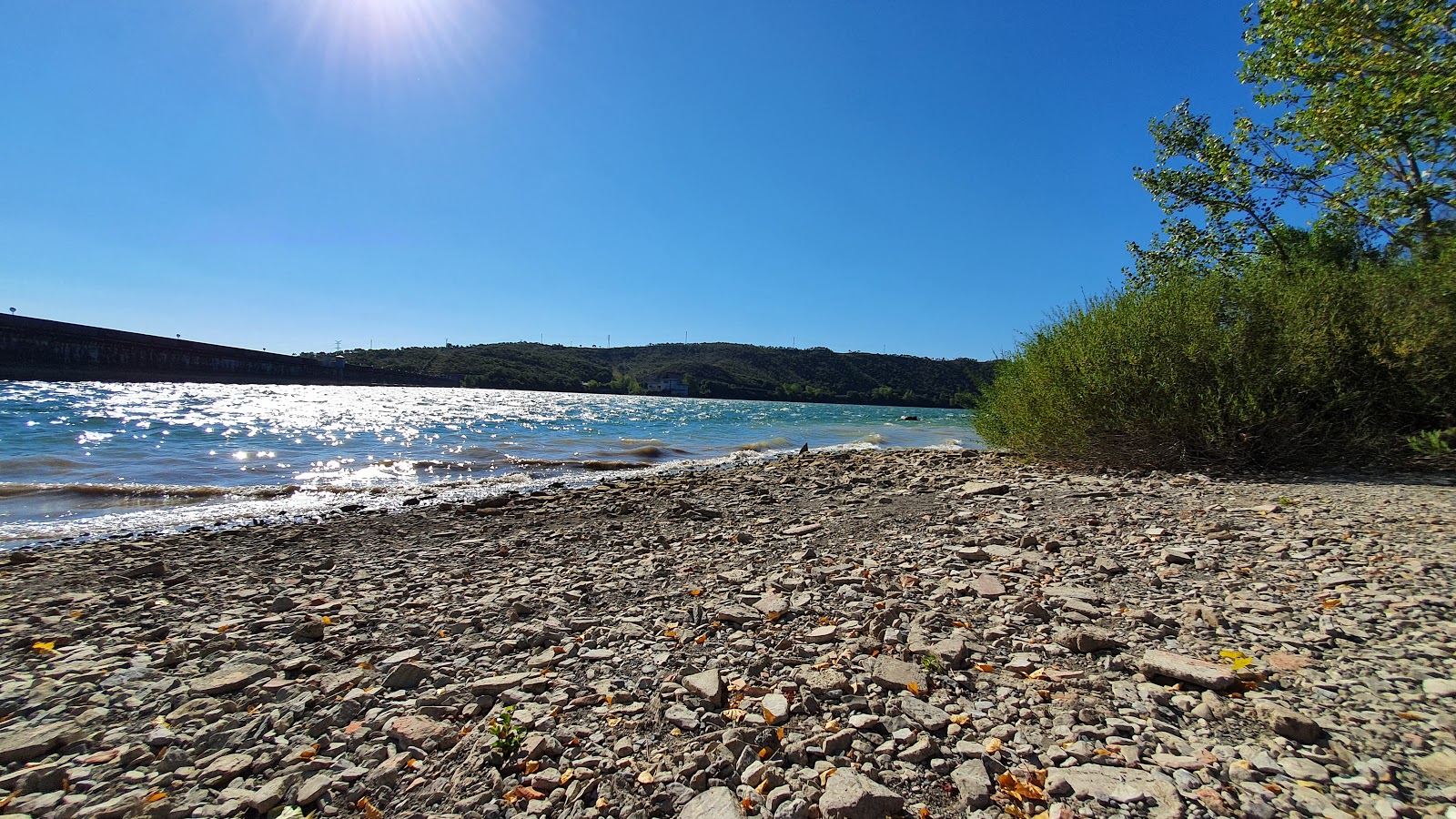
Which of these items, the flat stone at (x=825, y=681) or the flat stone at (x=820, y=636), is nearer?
the flat stone at (x=825, y=681)

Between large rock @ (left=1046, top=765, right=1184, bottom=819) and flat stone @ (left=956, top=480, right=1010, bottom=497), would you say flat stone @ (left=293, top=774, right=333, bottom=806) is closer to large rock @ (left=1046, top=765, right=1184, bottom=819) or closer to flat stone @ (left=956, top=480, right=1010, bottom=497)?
large rock @ (left=1046, top=765, right=1184, bottom=819)

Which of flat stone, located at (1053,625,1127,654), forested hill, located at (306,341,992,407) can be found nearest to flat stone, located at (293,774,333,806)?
flat stone, located at (1053,625,1127,654)

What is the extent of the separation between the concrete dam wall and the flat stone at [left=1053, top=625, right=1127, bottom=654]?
91237mm

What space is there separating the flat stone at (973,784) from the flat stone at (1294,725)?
132 cm

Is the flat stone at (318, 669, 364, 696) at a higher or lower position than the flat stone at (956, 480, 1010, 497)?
lower

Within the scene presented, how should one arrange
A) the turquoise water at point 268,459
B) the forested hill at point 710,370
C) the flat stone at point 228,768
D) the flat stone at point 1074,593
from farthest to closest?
the forested hill at point 710,370 → the turquoise water at point 268,459 → the flat stone at point 1074,593 → the flat stone at point 228,768

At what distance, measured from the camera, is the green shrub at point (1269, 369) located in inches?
361

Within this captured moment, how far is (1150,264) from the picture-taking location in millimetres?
17609

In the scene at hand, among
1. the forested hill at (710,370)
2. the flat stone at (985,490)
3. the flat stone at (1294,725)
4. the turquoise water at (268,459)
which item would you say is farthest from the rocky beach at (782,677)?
the forested hill at (710,370)

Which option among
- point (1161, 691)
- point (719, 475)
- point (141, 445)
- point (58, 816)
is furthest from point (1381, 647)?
point (141, 445)

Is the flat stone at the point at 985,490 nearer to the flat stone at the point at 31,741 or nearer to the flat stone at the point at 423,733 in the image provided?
the flat stone at the point at 423,733

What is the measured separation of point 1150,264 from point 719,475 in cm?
1439

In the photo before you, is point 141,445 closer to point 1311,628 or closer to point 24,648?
point 24,648

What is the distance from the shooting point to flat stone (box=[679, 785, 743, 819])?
7.91ft
